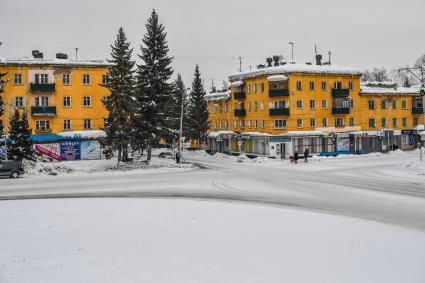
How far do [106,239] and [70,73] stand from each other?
43.0m

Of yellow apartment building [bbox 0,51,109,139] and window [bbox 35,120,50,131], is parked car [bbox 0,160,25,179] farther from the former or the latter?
window [bbox 35,120,50,131]

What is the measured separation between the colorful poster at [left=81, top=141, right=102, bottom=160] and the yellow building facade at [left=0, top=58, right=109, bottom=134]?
2.22 metres

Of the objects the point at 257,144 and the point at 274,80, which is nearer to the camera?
the point at 274,80

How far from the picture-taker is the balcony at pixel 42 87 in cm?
5266

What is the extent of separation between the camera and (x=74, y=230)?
1712 centimetres

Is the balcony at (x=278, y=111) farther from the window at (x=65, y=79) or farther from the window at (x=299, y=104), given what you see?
the window at (x=65, y=79)

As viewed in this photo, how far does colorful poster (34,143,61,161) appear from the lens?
171 ft

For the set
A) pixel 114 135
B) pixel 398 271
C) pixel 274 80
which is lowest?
pixel 398 271

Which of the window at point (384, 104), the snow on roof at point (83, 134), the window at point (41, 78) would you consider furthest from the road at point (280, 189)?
the window at point (384, 104)

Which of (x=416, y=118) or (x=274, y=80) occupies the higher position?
(x=274, y=80)

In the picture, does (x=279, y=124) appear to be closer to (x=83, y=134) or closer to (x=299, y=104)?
(x=299, y=104)

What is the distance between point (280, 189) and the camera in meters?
29.0

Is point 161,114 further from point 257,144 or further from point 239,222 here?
point 239,222

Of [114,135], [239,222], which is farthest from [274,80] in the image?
[239,222]
